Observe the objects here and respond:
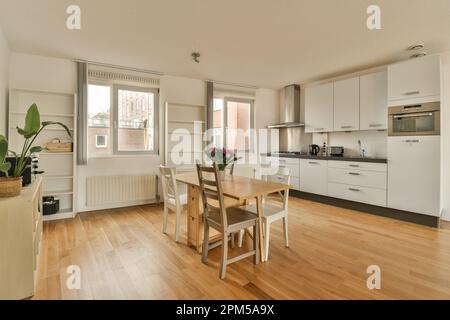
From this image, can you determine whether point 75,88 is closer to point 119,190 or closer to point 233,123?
point 119,190

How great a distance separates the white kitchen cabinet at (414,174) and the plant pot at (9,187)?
4.36 meters

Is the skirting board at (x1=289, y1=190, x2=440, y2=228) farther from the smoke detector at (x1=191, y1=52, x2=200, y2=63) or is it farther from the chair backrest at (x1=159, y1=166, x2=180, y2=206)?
the smoke detector at (x1=191, y1=52, x2=200, y2=63)

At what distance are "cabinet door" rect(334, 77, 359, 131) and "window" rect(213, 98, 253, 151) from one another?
1956 millimetres

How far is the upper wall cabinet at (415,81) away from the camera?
3.09m

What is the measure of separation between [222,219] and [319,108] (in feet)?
11.9

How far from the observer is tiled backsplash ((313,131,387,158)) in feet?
13.2

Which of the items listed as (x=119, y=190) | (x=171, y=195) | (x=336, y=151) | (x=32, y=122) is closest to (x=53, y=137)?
(x=119, y=190)

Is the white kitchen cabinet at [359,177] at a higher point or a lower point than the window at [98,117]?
lower

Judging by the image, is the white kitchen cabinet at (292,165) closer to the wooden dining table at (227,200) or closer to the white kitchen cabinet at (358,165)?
the white kitchen cabinet at (358,165)

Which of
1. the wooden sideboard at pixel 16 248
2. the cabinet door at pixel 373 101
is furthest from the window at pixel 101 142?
the cabinet door at pixel 373 101

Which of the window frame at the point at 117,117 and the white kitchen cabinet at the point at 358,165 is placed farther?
the window frame at the point at 117,117

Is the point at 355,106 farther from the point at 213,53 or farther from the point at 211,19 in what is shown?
the point at 211,19

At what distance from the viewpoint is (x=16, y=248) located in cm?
161

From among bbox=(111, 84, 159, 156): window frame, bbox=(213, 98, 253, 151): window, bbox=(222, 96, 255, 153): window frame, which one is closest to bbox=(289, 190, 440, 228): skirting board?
bbox=(222, 96, 255, 153): window frame
